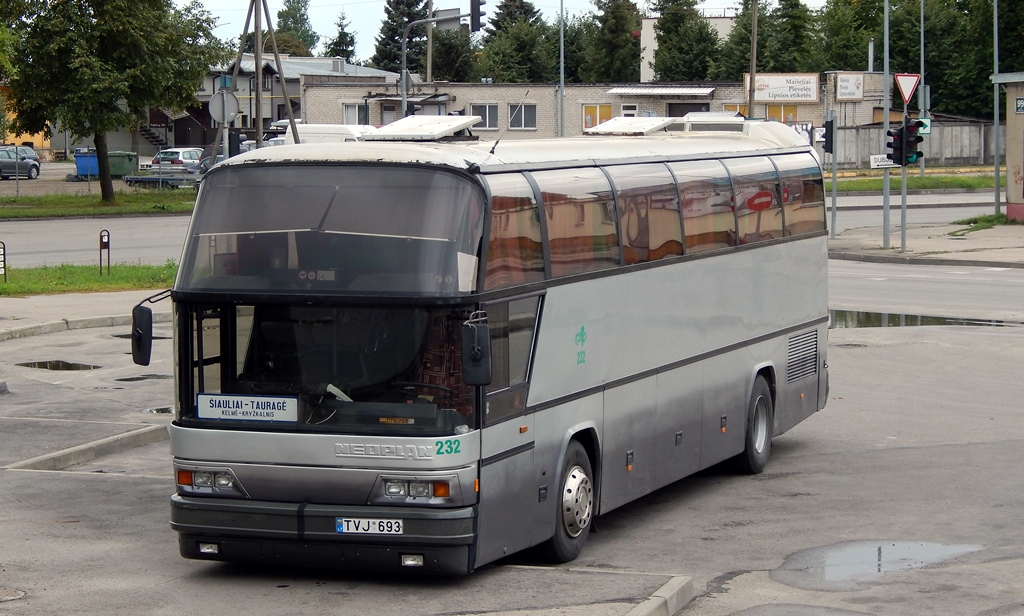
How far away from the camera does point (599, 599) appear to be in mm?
7422

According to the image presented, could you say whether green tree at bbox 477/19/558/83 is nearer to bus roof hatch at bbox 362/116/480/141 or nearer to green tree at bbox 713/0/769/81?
green tree at bbox 713/0/769/81

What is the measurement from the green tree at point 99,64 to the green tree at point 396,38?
7081cm

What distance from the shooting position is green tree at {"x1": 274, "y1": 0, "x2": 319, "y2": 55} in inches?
7525

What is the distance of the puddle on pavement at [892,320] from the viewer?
22.2m

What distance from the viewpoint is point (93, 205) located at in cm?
5103

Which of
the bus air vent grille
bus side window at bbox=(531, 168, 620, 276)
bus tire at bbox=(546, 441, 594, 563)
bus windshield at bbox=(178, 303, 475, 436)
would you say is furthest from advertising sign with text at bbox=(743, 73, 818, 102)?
bus windshield at bbox=(178, 303, 475, 436)

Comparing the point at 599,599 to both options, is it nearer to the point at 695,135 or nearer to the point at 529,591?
the point at 529,591

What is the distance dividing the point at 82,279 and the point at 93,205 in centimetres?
2541

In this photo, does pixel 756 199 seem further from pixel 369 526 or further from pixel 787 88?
pixel 787 88

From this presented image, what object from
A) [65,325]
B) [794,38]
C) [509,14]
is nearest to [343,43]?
[509,14]

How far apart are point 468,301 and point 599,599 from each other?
1772 millimetres

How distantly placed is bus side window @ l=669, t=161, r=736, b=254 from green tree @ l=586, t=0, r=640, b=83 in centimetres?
9533

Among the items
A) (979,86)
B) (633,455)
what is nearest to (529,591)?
(633,455)

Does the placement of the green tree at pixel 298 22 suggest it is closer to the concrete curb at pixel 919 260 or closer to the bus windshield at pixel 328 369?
the concrete curb at pixel 919 260
